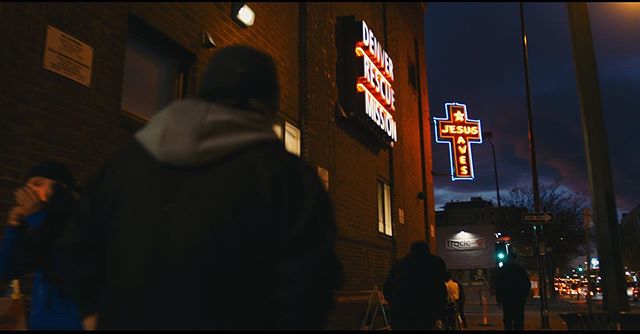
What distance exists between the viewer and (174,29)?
→ 7562 millimetres

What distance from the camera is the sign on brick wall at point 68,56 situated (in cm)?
552

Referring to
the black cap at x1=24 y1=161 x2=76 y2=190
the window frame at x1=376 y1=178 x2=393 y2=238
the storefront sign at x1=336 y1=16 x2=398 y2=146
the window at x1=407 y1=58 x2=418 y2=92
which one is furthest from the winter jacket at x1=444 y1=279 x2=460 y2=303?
the black cap at x1=24 y1=161 x2=76 y2=190

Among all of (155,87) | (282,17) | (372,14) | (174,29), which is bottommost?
(155,87)

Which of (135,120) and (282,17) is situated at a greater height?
(282,17)

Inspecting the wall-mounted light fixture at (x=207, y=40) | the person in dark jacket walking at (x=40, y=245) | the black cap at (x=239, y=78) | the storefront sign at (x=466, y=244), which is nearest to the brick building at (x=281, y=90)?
the wall-mounted light fixture at (x=207, y=40)

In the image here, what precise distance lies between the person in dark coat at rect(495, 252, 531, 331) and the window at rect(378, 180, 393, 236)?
383 cm

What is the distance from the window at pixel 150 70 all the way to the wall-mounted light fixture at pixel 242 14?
1.34m

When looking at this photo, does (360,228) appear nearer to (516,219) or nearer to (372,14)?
(372,14)

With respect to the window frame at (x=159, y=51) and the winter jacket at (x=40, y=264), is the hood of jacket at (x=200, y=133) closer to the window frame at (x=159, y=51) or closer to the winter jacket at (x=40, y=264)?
the winter jacket at (x=40, y=264)

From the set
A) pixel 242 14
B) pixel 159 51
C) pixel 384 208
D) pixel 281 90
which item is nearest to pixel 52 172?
pixel 159 51

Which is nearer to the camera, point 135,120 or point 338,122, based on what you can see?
point 135,120

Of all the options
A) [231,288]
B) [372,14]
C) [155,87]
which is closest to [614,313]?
[231,288]

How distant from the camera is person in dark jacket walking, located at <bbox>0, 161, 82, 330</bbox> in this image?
114 inches

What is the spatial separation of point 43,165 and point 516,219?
6021 centimetres
